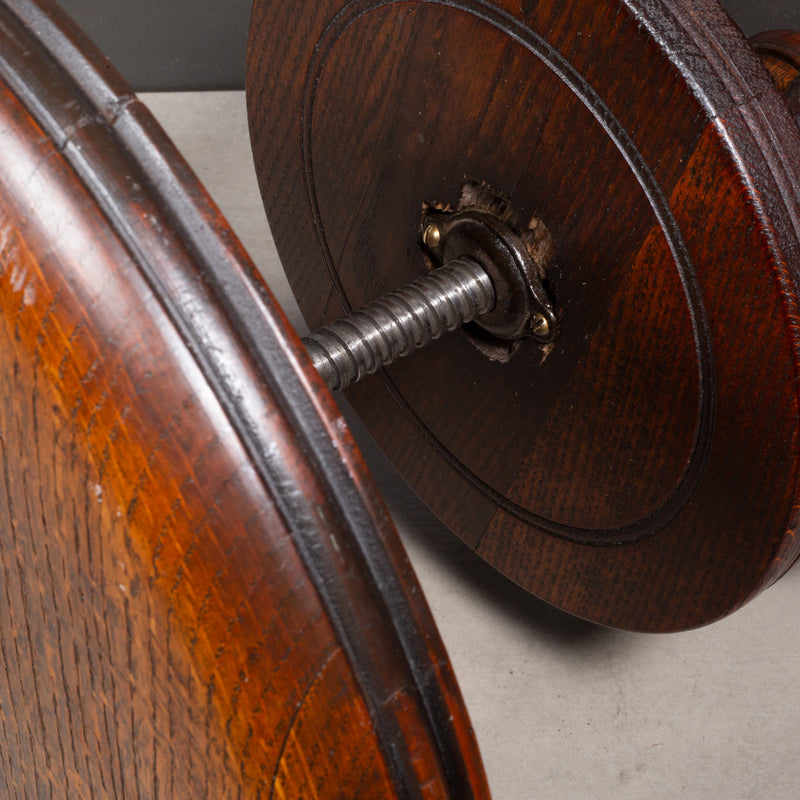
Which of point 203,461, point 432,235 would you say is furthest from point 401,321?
point 203,461

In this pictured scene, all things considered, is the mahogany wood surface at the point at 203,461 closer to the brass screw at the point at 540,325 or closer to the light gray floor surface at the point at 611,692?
the brass screw at the point at 540,325

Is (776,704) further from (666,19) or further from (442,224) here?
(666,19)

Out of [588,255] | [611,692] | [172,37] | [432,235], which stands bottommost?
[611,692]

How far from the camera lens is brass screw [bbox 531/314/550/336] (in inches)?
33.4

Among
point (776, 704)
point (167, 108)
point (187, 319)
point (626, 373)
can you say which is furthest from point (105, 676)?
point (167, 108)

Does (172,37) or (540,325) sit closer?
(540,325)

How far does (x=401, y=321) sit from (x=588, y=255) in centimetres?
17

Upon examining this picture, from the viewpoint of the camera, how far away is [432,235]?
92 centimetres

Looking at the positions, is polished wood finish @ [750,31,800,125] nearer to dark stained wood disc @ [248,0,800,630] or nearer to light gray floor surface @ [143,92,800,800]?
dark stained wood disc @ [248,0,800,630]

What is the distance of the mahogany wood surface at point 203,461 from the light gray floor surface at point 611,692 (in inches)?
25.5

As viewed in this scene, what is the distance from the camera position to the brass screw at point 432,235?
92 cm

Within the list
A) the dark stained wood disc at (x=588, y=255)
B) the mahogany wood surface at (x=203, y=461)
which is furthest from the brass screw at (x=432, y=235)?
the mahogany wood surface at (x=203, y=461)

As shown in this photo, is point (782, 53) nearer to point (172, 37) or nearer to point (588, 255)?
point (588, 255)

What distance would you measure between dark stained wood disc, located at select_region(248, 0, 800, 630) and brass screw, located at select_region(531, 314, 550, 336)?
0.05 feet
